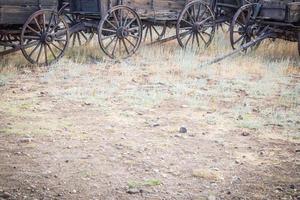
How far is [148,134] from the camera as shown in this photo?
16.8ft

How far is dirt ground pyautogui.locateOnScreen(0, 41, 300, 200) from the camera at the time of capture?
3.87 metres

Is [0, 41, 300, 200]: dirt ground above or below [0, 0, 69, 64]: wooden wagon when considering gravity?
below

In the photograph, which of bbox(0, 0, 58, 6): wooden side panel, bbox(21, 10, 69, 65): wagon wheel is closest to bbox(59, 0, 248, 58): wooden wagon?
bbox(21, 10, 69, 65): wagon wheel

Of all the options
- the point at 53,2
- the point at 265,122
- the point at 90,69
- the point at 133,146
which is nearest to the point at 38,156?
the point at 133,146

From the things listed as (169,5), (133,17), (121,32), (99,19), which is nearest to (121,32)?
(121,32)

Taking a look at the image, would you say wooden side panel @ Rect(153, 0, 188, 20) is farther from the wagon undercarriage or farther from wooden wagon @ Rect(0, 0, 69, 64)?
wooden wagon @ Rect(0, 0, 69, 64)

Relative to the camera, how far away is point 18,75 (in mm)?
7922

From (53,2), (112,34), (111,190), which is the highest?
(53,2)

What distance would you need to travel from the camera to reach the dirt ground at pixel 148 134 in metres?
3.87

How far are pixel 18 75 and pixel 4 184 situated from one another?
4.42m

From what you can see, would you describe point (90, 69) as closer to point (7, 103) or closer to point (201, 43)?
point (7, 103)

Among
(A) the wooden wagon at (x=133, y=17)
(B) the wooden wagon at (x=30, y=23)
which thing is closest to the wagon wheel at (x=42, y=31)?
(B) the wooden wagon at (x=30, y=23)

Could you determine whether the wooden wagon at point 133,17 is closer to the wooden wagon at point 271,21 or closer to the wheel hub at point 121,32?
the wheel hub at point 121,32

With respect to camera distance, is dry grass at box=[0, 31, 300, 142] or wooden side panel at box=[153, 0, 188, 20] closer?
dry grass at box=[0, 31, 300, 142]
